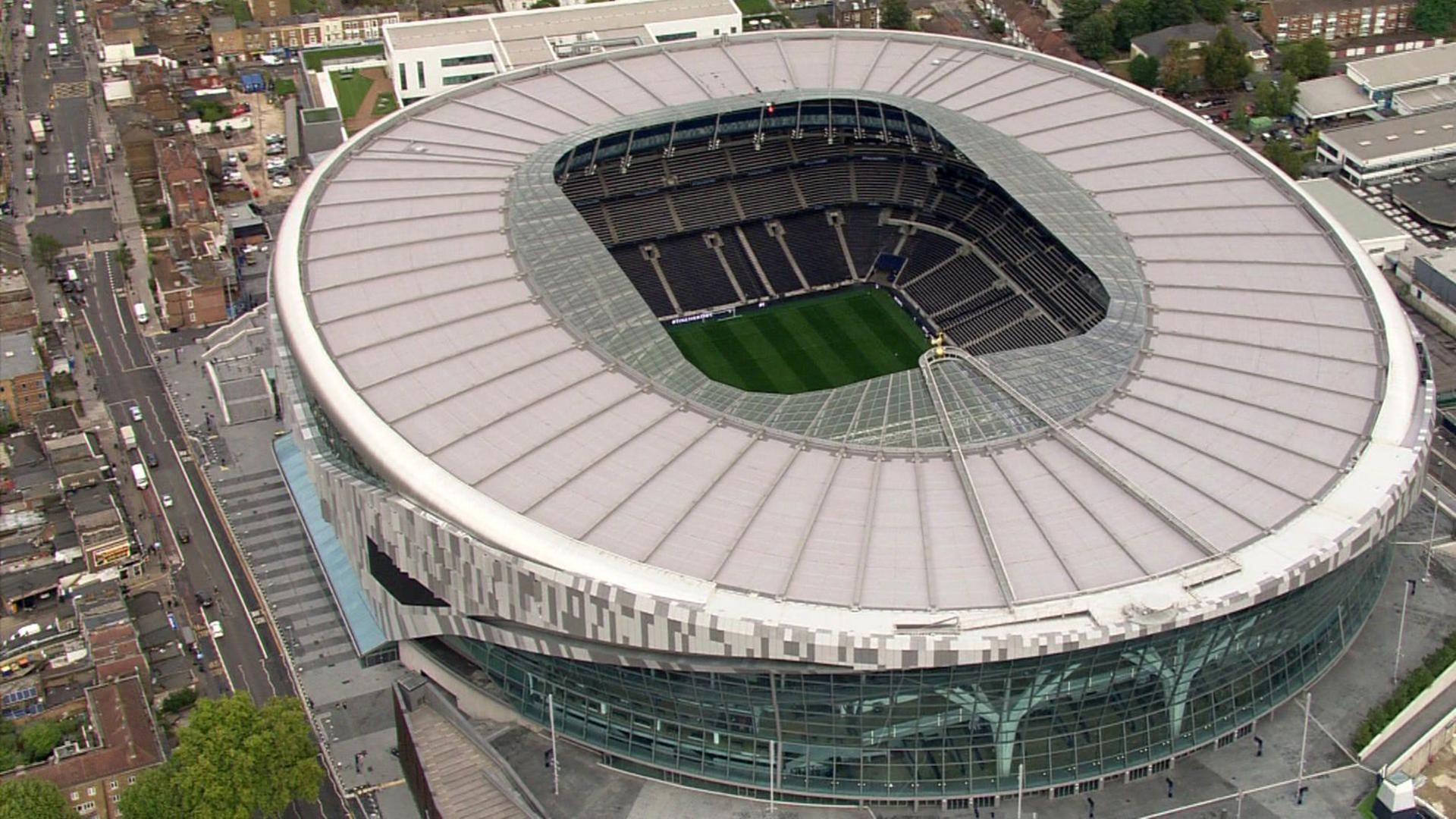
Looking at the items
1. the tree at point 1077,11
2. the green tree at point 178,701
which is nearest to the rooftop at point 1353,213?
the tree at point 1077,11

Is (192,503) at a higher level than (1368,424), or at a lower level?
lower

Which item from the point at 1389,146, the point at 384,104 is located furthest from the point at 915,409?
the point at 384,104

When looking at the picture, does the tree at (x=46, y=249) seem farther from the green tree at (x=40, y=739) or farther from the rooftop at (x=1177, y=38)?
the rooftop at (x=1177, y=38)

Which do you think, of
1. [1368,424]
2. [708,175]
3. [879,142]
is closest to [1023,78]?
[879,142]

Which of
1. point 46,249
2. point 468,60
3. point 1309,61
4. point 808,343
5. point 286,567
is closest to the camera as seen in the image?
point 286,567

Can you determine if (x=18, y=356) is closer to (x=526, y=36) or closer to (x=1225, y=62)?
(x=526, y=36)

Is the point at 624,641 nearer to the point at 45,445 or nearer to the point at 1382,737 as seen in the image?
the point at 1382,737
